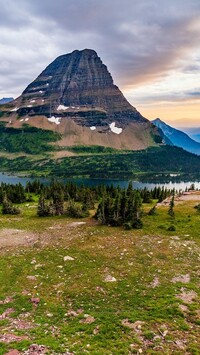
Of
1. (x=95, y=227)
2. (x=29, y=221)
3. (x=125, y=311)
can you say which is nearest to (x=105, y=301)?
(x=125, y=311)

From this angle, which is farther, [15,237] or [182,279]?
[15,237]

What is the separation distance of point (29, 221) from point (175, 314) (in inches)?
1509

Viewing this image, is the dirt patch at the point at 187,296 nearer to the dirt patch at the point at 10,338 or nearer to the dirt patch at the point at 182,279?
the dirt patch at the point at 182,279

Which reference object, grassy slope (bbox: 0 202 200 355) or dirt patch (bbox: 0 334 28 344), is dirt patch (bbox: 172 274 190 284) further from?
dirt patch (bbox: 0 334 28 344)

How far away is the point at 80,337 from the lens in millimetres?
20016

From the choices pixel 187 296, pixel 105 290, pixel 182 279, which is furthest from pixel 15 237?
pixel 187 296

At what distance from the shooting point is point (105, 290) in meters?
26.8

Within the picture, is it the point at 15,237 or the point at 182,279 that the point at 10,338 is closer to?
the point at 182,279

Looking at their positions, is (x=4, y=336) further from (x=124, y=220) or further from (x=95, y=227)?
(x=124, y=220)

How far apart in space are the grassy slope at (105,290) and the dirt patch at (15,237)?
163 centimetres

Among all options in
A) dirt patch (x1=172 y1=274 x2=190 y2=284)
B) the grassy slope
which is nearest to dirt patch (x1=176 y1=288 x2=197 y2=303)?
the grassy slope

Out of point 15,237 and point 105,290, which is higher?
point 15,237

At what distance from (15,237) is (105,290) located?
21.3 metres

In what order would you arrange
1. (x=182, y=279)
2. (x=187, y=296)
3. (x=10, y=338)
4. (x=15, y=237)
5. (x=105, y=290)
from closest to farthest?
(x=10, y=338) < (x=187, y=296) < (x=105, y=290) < (x=182, y=279) < (x=15, y=237)
